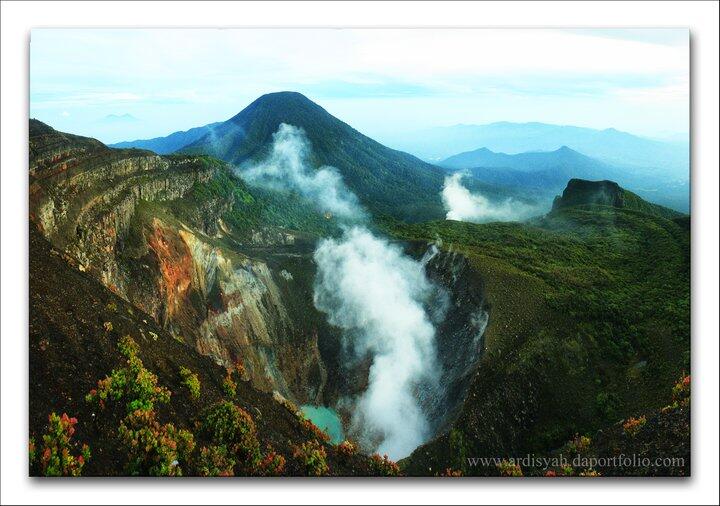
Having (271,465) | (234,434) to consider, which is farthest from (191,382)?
(271,465)

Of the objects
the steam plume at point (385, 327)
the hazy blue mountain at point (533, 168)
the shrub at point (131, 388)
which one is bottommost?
the steam plume at point (385, 327)

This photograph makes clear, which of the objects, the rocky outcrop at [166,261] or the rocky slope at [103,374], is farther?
the rocky outcrop at [166,261]

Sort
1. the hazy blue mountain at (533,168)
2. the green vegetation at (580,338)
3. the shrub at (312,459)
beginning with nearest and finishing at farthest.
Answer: the shrub at (312,459) < the green vegetation at (580,338) < the hazy blue mountain at (533,168)

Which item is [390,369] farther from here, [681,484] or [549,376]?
[681,484]

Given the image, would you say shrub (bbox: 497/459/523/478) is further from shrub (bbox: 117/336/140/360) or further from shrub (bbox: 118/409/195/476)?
shrub (bbox: 117/336/140/360)

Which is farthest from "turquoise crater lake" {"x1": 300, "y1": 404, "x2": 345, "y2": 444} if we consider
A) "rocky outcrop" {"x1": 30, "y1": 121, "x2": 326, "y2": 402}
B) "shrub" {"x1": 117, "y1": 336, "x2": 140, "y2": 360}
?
"shrub" {"x1": 117, "y1": 336, "x2": 140, "y2": 360}

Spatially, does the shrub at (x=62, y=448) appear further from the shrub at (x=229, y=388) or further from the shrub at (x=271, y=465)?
the shrub at (x=229, y=388)

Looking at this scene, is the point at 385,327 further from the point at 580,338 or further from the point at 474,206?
the point at 474,206

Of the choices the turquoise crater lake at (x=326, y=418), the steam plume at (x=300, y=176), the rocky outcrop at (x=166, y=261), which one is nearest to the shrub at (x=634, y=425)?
the turquoise crater lake at (x=326, y=418)
